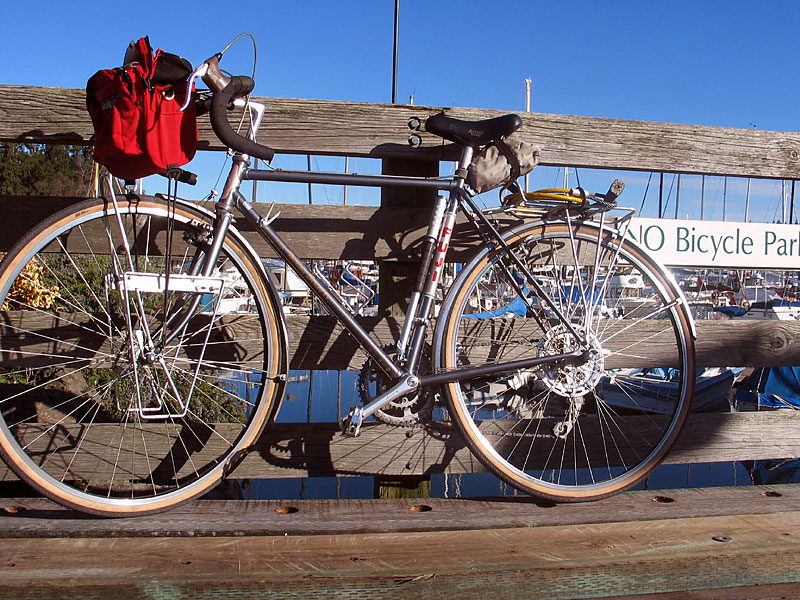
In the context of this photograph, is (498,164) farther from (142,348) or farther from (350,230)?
(142,348)

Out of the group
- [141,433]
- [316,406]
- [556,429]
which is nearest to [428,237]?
[556,429]

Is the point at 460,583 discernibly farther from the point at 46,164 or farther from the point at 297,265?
the point at 46,164

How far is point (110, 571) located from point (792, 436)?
2382mm

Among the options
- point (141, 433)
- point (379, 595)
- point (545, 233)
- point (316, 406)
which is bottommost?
point (316, 406)

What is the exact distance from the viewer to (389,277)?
94.2 inches

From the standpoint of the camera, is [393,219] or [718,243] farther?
[718,243]

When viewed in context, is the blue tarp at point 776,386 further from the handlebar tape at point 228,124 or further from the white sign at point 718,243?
the handlebar tape at point 228,124

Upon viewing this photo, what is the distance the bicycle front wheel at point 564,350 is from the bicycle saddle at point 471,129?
31 cm

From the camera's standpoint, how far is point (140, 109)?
1.73 metres

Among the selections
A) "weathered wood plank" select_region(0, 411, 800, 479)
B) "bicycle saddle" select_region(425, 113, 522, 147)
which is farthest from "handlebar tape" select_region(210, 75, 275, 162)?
"weathered wood plank" select_region(0, 411, 800, 479)

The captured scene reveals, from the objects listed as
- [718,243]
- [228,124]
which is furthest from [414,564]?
[718,243]

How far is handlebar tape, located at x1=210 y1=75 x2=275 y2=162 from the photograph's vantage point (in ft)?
5.98

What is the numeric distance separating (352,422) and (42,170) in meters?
18.4

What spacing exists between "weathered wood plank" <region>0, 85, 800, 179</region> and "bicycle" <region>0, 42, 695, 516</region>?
202 millimetres
